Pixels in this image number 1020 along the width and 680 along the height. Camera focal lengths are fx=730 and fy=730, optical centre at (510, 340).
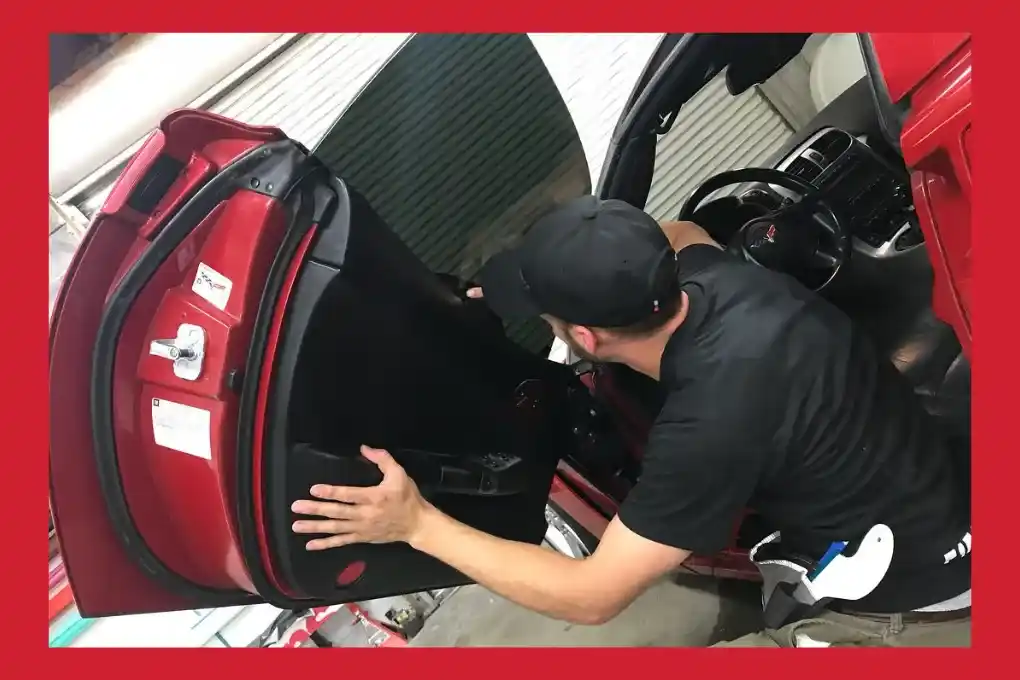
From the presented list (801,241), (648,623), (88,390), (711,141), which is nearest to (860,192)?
(801,241)

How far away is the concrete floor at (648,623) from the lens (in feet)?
4.26

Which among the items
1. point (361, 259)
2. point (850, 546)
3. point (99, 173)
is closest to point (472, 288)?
point (361, 259)

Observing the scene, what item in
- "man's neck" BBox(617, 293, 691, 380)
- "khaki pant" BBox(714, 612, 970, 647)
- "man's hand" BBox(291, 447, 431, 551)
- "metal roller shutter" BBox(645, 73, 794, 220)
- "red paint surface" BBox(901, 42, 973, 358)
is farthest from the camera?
"metal roller shutter" BBox(645, 73, 794, 220)

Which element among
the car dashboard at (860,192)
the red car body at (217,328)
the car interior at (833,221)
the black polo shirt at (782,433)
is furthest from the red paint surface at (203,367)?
the car dashboard at (860,192)

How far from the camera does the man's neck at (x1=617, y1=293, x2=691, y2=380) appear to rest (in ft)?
3.07

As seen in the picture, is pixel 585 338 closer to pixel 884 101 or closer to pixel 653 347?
pixel 653 347

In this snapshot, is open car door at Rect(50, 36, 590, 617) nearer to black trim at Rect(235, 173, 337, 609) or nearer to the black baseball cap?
black trim at Rect(235, 173, 337, 609)

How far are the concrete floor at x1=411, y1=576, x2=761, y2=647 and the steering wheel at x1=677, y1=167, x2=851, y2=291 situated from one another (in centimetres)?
61

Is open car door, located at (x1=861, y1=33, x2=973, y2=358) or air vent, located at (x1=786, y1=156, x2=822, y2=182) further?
air vent, located at (x1=786, y1=156, x2=822, y2=182)

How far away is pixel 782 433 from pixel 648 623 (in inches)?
22.7

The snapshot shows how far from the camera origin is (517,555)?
967mm

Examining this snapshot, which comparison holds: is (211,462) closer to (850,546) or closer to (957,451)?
(850,546)

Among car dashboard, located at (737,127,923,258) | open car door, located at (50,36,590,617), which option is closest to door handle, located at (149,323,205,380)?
open car door, located at (50,36,590,617)

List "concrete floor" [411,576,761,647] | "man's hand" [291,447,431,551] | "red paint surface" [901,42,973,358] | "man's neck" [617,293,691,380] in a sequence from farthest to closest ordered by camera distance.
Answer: "concrete floor" [411,576,761,647], "man's neck" [617,293,691,380], "man's hand" [291,447,431,551], "red paint surface" [901,42,973,358]
